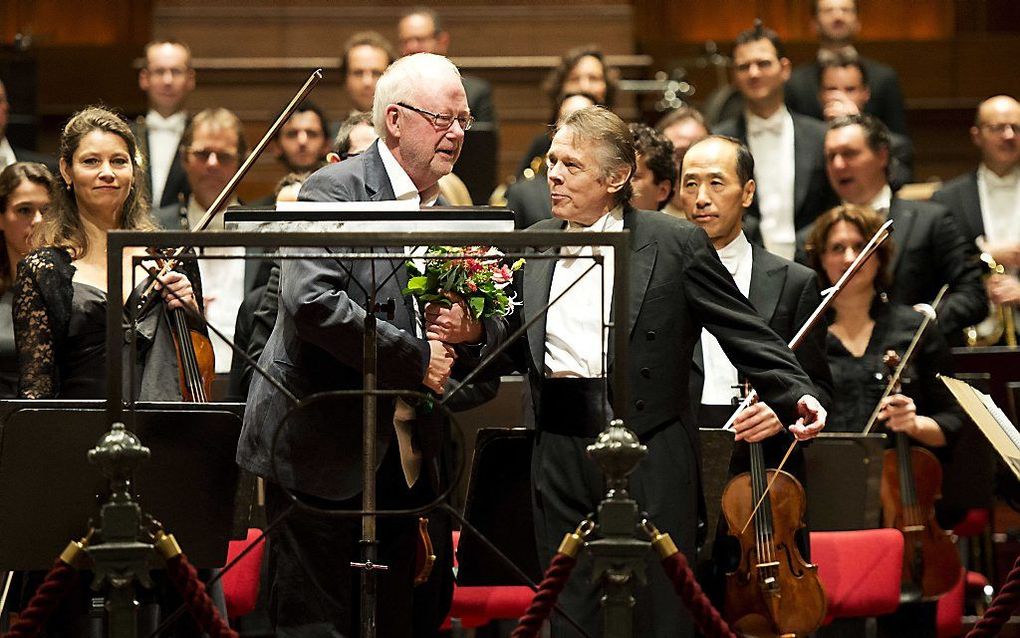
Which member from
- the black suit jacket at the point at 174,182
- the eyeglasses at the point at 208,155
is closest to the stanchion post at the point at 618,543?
the eyeglasses at the point at 208,155

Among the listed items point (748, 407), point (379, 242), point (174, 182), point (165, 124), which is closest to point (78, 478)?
point (379, 242)

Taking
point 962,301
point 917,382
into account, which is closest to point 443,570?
point 917,382

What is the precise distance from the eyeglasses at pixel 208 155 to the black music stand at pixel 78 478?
241cm

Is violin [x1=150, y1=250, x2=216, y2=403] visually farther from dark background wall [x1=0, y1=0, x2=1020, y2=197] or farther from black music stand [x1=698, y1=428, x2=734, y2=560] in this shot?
dark background wall [x1=0, y1=0, x2=1020, y2=197]

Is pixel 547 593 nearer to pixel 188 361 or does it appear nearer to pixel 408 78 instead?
pixel 408 78

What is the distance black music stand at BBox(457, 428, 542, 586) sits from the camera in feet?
11.5

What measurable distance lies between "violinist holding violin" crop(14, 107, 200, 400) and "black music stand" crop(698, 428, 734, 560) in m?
1.35

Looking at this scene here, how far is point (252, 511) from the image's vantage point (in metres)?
4.38

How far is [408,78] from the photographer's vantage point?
3.37 metres

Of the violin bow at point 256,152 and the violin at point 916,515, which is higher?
the violin bow at point 256,152

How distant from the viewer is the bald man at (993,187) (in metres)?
6.31

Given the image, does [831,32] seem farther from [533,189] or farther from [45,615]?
[45,615]

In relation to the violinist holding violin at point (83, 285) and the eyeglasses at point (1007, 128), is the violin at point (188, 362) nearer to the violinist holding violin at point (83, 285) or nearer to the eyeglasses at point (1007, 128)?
the violinist holding violin at point (83, 285)

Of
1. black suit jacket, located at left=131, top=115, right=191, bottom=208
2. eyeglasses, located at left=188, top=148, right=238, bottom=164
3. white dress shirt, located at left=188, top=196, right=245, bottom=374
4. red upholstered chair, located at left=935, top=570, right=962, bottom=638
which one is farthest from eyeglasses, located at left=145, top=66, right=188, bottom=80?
red upholstered chair, located at left=935, top=570, right=962, bottom=638
